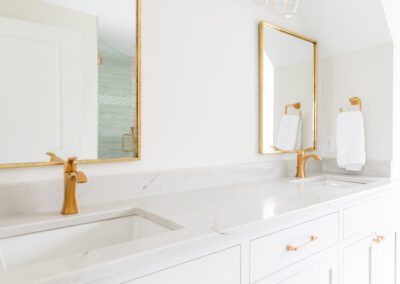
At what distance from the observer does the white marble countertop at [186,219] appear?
0.60m

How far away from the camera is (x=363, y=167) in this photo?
76.8 inches

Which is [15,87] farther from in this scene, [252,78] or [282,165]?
[282,165]

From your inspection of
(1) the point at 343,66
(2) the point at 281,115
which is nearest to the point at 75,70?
(2) the point at 281,115

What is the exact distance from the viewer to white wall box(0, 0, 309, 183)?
131 centimetres

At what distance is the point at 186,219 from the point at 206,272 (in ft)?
0.59

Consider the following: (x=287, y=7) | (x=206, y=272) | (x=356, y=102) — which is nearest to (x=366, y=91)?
(x=356, y=102)

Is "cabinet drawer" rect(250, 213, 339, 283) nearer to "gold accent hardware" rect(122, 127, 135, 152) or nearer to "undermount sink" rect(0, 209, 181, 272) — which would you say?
"undermount sink" rect(0, 209, 181, 272)

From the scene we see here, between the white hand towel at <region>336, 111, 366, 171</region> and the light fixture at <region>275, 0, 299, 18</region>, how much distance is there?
77 centimetres

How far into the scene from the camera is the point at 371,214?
1.45 metres

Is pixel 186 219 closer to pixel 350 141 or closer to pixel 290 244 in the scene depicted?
pixel 290 244

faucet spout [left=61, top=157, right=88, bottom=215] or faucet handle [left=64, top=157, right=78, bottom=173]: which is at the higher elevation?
faucet handle [left=64, top=157, right=78, bottom=173]

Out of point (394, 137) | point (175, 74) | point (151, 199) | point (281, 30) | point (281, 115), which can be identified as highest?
point (281, 30)

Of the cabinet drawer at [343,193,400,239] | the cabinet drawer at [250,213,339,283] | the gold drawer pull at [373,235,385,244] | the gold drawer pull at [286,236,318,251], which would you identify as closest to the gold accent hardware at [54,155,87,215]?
the cabinet drawer at [250,213,339,283]

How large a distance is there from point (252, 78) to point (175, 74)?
54cm
